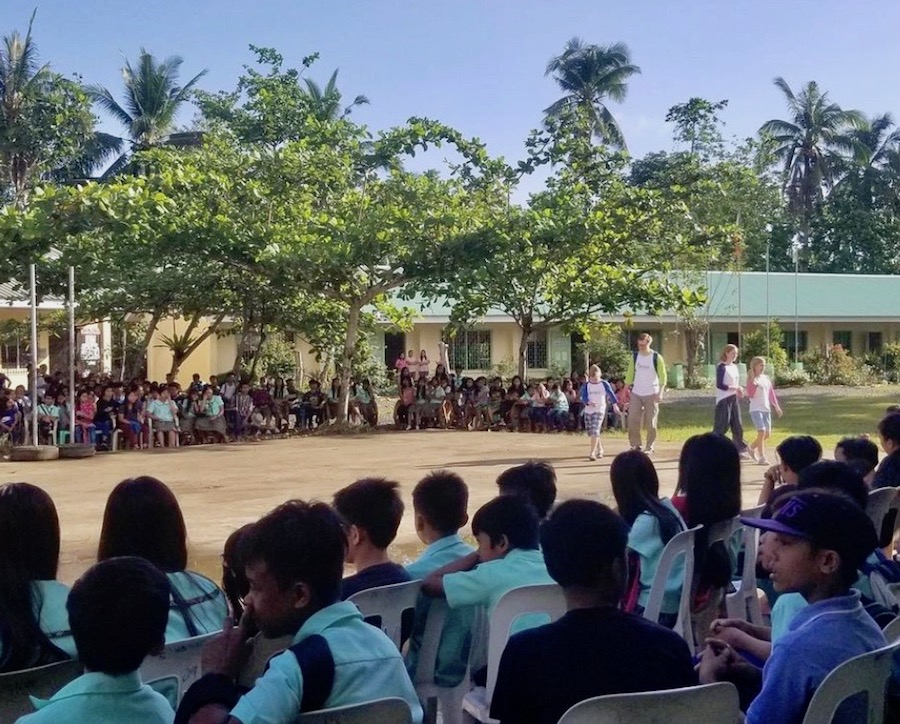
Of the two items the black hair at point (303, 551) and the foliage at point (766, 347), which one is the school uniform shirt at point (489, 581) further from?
the foliage at point (766, 347)

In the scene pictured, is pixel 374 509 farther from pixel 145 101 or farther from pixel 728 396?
pixel 145 101

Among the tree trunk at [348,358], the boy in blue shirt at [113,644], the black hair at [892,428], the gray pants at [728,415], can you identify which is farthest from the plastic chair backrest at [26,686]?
the tree trunk at [348,358]

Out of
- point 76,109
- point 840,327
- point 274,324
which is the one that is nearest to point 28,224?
point 274,324

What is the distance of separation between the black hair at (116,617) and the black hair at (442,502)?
1.98 m

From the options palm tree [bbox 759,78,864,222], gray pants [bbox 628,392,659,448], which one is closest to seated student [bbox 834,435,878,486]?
gray pants [bbox 628,392,659,448]

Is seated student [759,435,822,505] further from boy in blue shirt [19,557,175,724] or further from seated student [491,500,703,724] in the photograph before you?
boy in blue shirt [19,557,175,724]

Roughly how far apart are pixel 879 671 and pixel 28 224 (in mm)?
13221

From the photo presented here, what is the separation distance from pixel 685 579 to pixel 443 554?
110 cm

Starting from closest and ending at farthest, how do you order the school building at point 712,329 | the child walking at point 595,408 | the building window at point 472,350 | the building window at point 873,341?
the child walking at point 595,408
the school building at point 712,329
the building window at point 472,350
the building window at point 873,341

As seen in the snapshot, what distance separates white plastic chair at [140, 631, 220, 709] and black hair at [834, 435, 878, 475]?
433 centimetres

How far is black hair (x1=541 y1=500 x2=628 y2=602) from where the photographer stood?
2.90 meters

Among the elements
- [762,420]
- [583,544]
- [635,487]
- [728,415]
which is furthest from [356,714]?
[728,415]

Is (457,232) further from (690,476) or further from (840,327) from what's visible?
(840,327)

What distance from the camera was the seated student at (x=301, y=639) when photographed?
8.13ft
